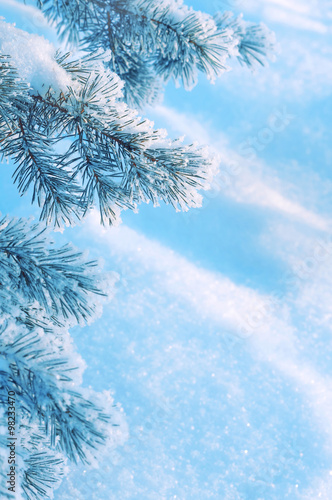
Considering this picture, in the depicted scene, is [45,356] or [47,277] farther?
[47,277]

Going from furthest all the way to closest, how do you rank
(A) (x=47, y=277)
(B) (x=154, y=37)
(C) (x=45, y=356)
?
(B) (x=154, y=37) → (A) (x=47, y=277) → (C) (x=45, y=356)

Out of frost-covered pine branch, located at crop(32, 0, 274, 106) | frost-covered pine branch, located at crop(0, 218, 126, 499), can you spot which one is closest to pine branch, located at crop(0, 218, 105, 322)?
frost-covered pine branch, located at crop(0, 218, 126, 499)

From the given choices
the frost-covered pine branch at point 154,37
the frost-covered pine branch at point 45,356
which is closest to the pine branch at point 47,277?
the frost-covered pine branch at point 45,356

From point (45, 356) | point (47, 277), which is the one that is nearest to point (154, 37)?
point (47, 277)

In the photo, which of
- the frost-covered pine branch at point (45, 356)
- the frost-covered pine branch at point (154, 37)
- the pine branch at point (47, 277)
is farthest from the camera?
the frost-covered pine branch at point (154, 37)

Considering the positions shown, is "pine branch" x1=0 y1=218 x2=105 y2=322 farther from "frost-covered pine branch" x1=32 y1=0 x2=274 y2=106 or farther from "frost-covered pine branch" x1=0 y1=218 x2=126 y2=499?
"frost-covered pine branch" x1=32 y1=0 x2=274 y2=106

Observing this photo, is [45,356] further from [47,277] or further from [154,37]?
[154,37]

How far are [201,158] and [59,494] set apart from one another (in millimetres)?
1849

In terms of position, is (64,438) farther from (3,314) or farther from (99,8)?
(99,8)

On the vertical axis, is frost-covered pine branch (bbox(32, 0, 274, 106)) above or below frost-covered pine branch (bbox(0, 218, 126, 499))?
above

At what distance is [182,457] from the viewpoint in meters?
1.99

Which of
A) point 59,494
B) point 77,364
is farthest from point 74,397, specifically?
point 59,494

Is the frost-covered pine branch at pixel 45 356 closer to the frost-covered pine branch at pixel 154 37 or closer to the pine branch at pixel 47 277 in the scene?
the pine branch at pixel 47 277

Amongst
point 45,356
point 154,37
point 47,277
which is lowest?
point 45,356
